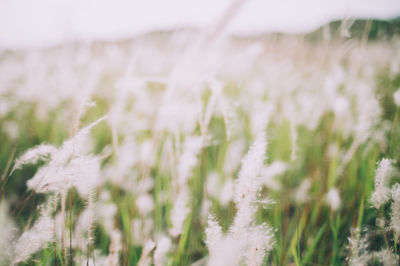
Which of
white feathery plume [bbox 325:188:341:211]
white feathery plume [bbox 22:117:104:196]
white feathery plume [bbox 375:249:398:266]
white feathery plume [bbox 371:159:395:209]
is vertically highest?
white feathery plume [bbox 22:117:104:196]

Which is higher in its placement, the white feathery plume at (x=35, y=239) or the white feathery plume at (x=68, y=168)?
the white feathery plume at (x=68, y=168)

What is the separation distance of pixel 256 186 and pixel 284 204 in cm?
56

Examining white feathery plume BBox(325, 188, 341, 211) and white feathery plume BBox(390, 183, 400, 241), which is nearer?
white feathery plume BBox(390, 183, 400, 241)

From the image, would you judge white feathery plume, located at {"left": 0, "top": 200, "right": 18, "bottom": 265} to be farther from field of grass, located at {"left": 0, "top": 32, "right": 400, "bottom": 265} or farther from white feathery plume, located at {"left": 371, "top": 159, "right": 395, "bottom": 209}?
white feathery plume, located at {"left": 371, "top": 159, "right": 395, "bottom": 209}

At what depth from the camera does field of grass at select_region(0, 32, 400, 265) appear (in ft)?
1.58

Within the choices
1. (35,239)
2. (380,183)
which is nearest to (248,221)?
(380,183)

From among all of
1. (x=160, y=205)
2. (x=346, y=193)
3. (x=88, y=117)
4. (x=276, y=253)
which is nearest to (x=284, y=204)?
(x=346, y=193)

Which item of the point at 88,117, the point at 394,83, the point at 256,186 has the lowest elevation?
the point at 256,186

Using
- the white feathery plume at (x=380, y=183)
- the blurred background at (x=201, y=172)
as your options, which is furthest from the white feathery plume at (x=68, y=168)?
the white feathery plume at (x=380, y=183)

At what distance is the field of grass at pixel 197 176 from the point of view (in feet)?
1.58

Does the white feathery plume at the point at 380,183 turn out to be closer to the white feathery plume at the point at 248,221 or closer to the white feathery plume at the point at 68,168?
the white feathery plume at the point at 248,221

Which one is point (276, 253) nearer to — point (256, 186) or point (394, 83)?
point (256, 186)

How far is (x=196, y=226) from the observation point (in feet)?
2.84

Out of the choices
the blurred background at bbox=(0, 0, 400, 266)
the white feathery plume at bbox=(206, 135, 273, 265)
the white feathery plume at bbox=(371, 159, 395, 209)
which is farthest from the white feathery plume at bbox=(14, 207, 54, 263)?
the white feathery plume at bbox=(371, 159, 395, 209)
